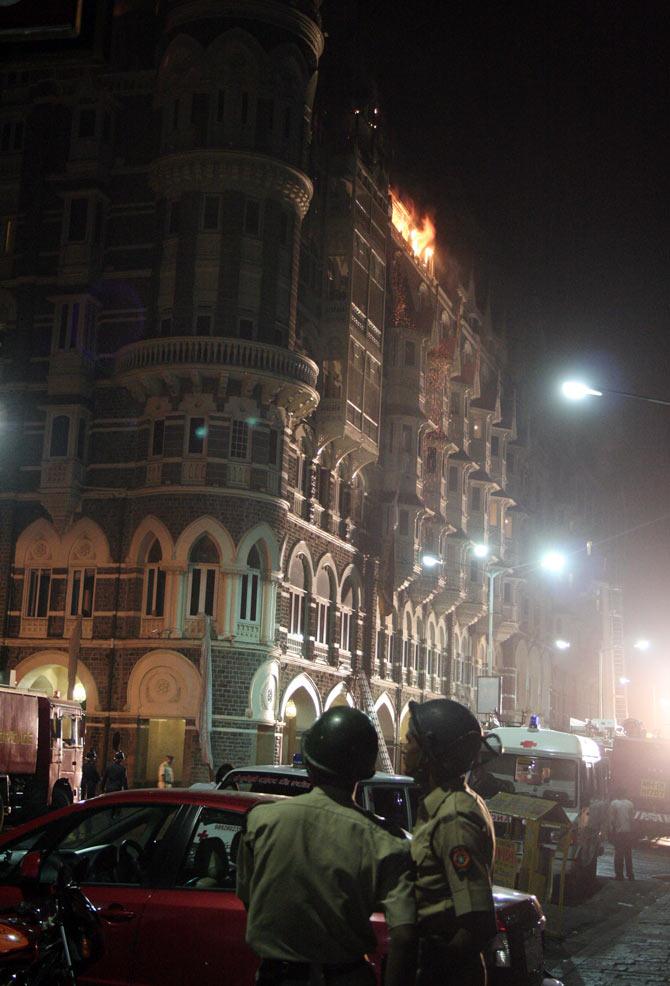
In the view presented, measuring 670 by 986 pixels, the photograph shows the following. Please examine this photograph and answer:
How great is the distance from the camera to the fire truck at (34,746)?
25.3 metres

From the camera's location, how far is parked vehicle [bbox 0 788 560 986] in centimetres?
682

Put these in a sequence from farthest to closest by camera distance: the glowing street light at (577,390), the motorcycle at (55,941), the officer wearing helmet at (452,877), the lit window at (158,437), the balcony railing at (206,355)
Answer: the lit window at (158,437) < the balcony railing at (206,355) < the glowing street light at (577,390) < the motorcycle at (55,941) < the officer wearing helmet at (452,877)

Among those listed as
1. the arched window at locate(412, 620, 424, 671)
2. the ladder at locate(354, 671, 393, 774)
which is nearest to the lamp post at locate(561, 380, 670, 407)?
the ladder at locate(354, 671, 393, 774)

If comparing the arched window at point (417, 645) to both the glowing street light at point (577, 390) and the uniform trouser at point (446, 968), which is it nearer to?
the glowing street light at point (577, 390)

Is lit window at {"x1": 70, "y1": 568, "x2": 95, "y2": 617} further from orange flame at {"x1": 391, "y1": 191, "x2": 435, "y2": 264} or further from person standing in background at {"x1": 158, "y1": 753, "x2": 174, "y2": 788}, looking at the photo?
orange flame at {"x1": 391, "y1": 191, "x2": 435, "y2": 264}

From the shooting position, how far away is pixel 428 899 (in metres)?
4.72

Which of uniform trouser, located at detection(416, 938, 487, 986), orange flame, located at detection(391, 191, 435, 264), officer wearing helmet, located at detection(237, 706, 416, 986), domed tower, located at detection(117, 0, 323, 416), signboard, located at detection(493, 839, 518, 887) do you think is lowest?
signboard, located at detection(493, 839, 518, 887)

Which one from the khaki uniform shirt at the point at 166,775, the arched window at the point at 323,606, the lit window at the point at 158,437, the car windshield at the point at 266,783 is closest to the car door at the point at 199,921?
the car windshield at the point at 266,783

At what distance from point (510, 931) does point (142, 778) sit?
88.7 feet

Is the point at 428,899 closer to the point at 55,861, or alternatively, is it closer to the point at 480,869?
the point at 480,869

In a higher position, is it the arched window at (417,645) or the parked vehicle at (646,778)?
the arched window at (417,645)

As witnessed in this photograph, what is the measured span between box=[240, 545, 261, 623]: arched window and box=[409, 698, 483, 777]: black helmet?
28706 mm

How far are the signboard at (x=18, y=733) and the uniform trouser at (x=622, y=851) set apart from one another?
12505 millimetres

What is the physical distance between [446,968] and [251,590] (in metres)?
29.7
